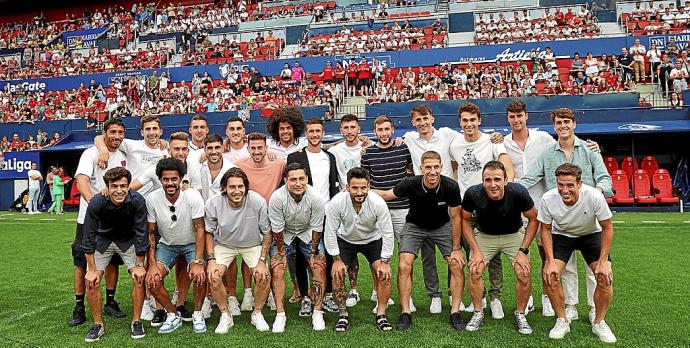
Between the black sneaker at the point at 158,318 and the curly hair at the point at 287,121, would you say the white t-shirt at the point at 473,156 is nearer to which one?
the curly hair at the point at 287,121

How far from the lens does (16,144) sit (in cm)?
2273

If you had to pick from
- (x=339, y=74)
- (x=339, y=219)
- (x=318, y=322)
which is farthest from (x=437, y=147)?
(x=339, y=74)

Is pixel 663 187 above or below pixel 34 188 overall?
below

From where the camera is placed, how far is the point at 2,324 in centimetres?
575

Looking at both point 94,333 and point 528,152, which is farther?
point 528,152

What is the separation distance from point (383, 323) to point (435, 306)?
814 mm

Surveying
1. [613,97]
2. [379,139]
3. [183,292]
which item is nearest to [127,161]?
[183,292]

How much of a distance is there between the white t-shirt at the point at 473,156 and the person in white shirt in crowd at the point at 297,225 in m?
1.51

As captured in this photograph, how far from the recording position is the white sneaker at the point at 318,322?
17.5ft

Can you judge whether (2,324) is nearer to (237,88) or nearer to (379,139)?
(379,139)

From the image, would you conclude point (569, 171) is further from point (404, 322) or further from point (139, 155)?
point (139, 155)

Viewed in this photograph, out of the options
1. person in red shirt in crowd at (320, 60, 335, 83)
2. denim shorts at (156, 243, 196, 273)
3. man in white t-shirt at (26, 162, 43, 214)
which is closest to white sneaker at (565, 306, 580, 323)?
denim shorts at (156, 243, 196, 273)

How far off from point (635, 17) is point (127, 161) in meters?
22.0

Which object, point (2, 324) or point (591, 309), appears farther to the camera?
point (2, 324)
